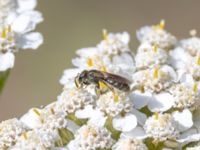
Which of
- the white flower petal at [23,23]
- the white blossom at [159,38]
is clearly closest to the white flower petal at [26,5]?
the white flower petal at [23,23]

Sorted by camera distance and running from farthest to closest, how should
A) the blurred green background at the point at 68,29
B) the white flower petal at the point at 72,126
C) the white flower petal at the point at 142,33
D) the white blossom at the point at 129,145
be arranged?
1. the blurred green background at the point at 68,29
2. the white flower petal at the point at 142,33
3. the white flower petal at the point at 72,126
4. the white blossom at the point at 129,145

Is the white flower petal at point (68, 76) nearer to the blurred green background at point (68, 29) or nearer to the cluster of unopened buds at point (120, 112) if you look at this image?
the cluster of unopened buds at point (120, 112)

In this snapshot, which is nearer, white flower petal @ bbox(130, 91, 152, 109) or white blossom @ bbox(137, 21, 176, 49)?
white flower petal @ bbox(130, 91, 152, 109)

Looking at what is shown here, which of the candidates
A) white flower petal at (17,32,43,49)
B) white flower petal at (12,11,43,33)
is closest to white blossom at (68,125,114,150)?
white flower petal at (17,32,43,49)

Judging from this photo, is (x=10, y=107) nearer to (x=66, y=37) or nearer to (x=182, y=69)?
(x=66, y=37)

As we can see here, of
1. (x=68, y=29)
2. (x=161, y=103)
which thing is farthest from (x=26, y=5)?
(x=68, y=29)

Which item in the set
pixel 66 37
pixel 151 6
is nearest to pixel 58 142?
pixel 66 37

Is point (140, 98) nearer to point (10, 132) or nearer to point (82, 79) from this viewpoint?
point (82, 79)

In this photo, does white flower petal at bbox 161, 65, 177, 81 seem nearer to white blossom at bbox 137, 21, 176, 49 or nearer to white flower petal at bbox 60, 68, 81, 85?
white blossom at bbox 137, 21, 176, 49
